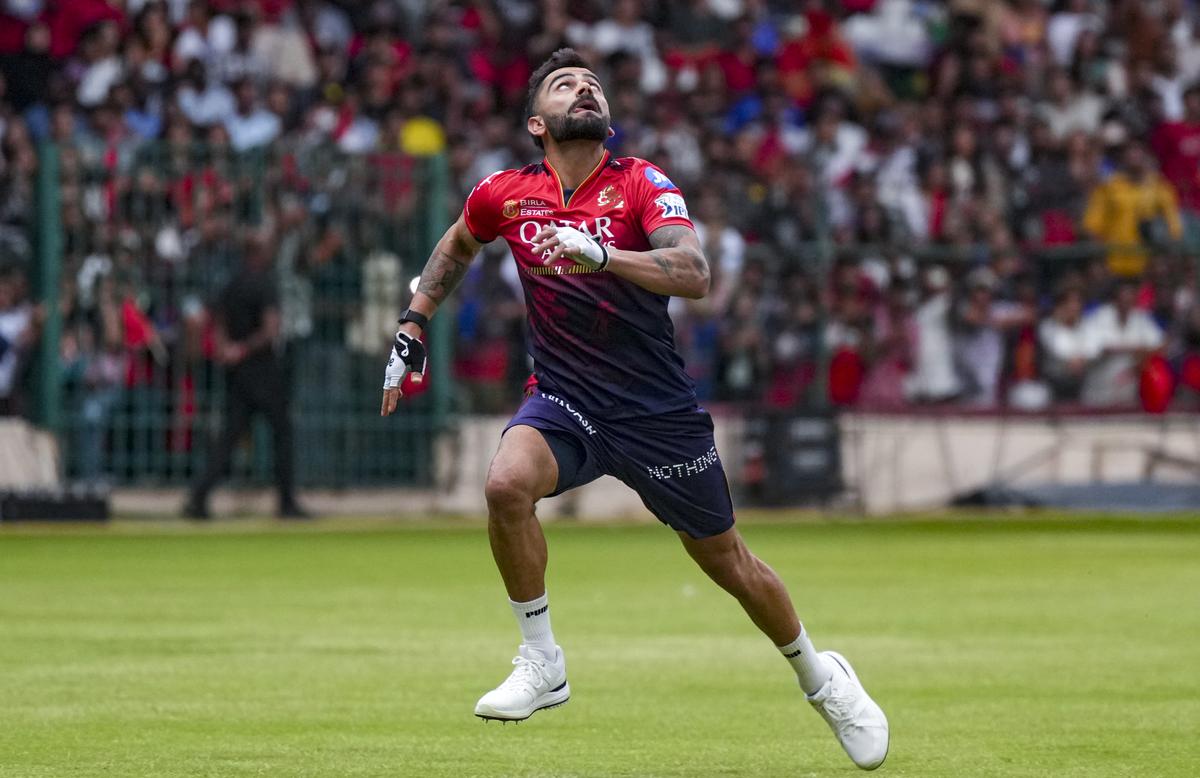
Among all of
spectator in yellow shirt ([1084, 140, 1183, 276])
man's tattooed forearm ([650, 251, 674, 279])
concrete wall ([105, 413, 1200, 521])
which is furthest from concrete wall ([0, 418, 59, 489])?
man's tattooed forearm ([650, 251, 674, 279])

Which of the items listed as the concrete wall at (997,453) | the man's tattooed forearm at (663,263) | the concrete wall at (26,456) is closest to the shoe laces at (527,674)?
the man's tattooed forearm at (663,263)

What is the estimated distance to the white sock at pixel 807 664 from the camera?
7613mm

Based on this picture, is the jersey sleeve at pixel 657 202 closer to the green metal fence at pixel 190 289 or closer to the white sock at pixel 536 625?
the white sock at pixel 536 625

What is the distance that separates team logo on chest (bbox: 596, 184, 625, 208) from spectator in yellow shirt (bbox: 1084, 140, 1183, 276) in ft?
54.9

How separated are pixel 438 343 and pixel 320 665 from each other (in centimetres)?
1289

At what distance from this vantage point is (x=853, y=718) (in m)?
7.44

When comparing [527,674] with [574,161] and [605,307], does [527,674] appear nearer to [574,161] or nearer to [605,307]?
[605,307]

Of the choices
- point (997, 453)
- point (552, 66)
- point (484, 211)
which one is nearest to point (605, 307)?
point (484, 211)

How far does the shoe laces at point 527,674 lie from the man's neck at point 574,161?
5.73 ft

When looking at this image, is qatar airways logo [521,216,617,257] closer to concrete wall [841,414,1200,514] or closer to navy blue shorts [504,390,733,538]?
navy blue shorts [504,390,733,538]

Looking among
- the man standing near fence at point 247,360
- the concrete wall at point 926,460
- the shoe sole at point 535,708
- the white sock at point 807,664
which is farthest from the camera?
the concrete wall at point 926,460

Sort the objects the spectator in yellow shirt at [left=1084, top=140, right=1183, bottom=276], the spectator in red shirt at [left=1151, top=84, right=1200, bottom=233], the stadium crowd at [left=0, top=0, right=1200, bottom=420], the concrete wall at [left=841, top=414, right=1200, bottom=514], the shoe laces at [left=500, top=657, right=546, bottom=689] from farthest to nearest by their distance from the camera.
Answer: the spectator in red shirt at [left=1151, top=84, right=1200, bottom=233], the spectator in yellow shirt at [left=1084, top=140, right=1183, bottom=276], the concrete wall at [left=841, top=414, right=1200, bottom=514], the stadium crowd at [left=0, top=0, right=1200, bottom=420], the shoe laces at [left=500, top=657, right=546, bottom=689]

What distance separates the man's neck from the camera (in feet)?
25.5

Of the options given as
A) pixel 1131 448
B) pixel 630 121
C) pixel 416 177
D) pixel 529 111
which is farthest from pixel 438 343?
→ pixel 529 111
